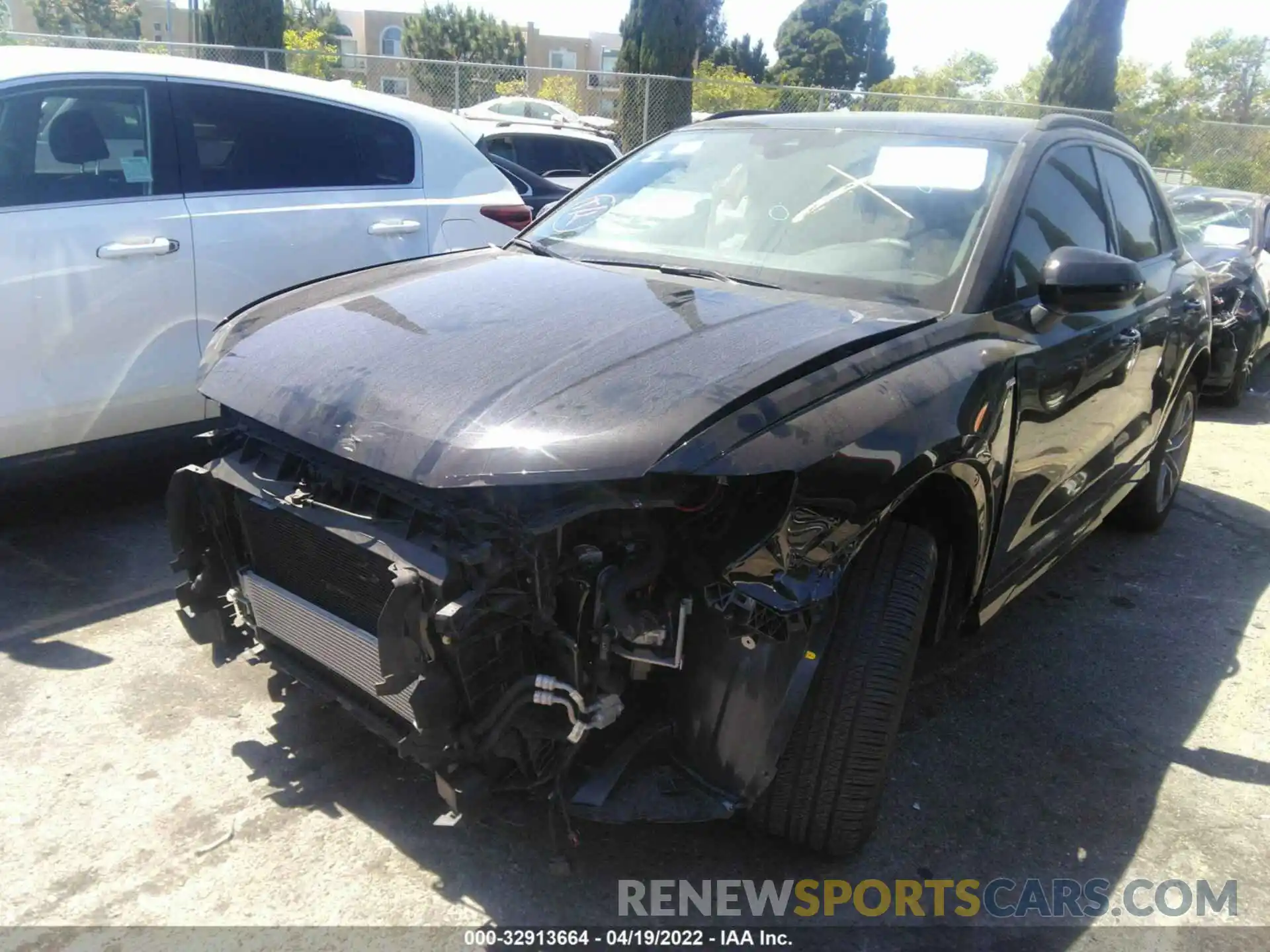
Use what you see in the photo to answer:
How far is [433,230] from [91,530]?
6.80 feet

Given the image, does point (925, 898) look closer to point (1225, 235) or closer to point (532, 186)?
point (532, 186)

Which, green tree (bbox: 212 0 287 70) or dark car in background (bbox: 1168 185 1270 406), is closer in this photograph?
dark car in background (bbox: 1168 185 1270 406)

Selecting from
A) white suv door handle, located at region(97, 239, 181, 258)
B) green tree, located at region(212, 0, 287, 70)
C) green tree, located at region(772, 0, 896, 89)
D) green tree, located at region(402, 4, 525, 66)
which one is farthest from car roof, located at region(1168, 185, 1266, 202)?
green tree, located at region(772, 0, 896, 89)

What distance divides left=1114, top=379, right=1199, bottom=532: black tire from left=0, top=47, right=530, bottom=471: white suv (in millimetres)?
3651

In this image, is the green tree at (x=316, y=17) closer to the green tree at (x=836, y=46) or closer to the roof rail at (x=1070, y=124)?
the green tree at (x=836, y=46)

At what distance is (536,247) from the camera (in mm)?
3508

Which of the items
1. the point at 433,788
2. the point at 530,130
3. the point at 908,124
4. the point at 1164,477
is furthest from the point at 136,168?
the point at 530,130

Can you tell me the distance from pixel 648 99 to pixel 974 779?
15278mm

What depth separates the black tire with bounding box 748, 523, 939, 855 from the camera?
7.43ft

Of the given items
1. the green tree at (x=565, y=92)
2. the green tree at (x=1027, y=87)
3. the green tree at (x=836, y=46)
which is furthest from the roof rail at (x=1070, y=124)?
the green tree at (x=836, y=46)

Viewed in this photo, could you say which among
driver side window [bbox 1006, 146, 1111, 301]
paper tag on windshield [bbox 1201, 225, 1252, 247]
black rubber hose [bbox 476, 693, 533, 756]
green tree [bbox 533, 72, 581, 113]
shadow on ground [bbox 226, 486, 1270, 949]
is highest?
green tree [bbox 533, 72, 581, 113]

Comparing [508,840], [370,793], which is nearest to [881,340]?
[508,840]

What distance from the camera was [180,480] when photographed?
261 cm

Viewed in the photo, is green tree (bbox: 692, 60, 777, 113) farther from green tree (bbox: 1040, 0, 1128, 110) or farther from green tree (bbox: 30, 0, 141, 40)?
green tree (bbox: 30, 0, 141, 40)
